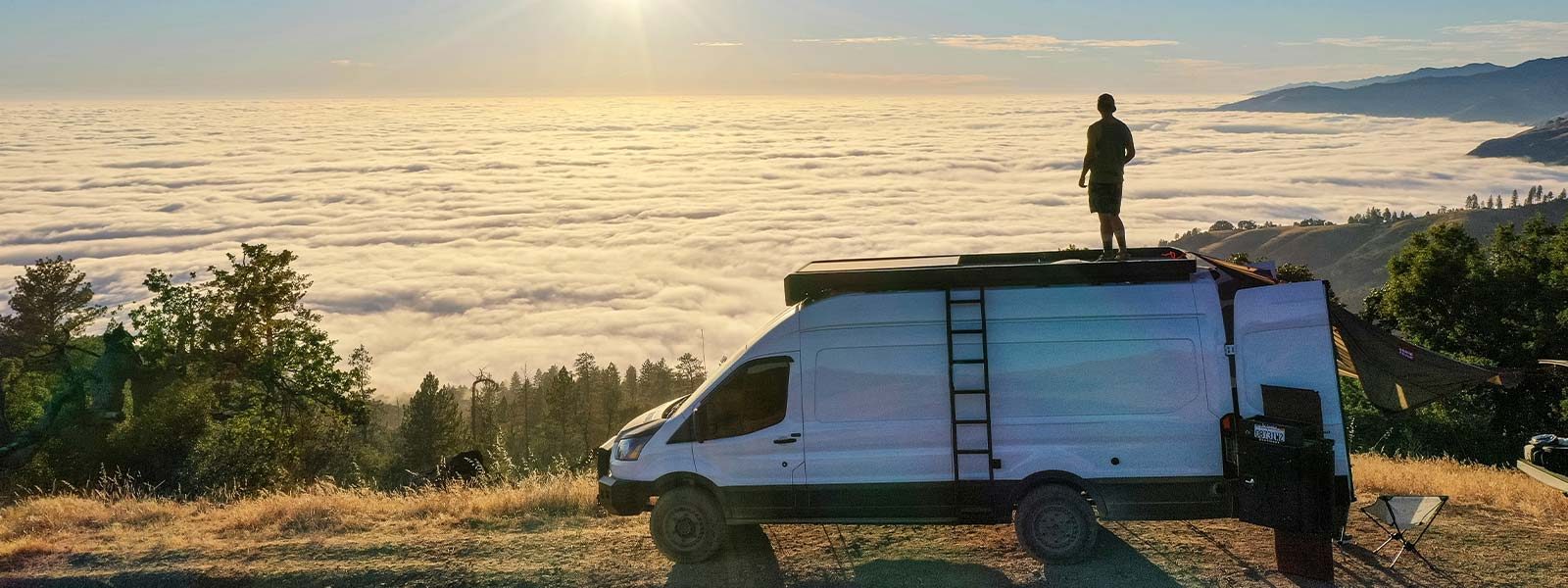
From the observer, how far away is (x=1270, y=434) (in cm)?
820

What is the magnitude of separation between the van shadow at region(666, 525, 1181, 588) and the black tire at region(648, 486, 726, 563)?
134mm

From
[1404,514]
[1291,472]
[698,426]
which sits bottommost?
[1404,514]

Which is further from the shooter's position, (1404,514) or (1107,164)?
(1107,164)

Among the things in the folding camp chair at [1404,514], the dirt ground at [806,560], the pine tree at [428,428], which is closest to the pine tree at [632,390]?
the pine tree at [428,428]

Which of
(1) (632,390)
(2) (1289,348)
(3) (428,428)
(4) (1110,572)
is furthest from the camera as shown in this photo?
(1) (632,390)

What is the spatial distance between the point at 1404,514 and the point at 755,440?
5.78 m

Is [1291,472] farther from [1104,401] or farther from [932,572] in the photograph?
[932,572]

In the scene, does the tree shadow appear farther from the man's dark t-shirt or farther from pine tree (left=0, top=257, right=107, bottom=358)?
pine tree (left=0, top=257, right=107, bottom=358)

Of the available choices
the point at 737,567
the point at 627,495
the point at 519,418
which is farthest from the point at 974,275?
the point at 519,418

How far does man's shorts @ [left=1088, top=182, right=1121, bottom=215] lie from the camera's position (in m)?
10.8

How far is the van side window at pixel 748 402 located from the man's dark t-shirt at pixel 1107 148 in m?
4.34

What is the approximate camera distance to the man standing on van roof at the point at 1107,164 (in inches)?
423

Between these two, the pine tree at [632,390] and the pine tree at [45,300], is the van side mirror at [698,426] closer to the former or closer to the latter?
the pine tree at [45,300]

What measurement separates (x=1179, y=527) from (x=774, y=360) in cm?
443
